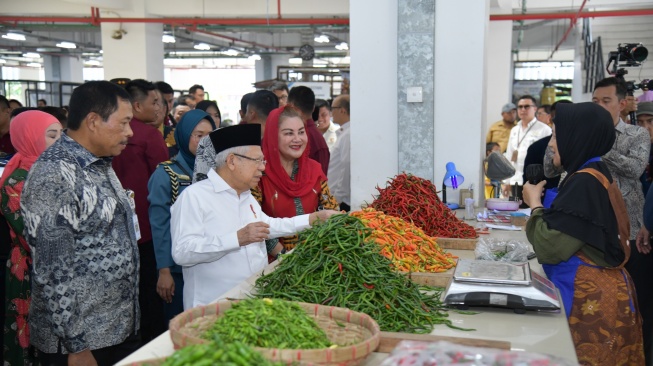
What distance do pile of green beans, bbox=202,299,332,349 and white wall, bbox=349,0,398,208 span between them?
12.2 ft

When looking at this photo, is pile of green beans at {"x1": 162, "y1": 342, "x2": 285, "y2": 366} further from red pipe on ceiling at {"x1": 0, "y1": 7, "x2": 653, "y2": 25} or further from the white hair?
red pipe on ceiling at {"x1": 0, "y1": 7, "x2": 653, "y2": 25}

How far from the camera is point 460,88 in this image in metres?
5.48

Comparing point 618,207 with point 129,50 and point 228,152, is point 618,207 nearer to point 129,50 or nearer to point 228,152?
point 228,152

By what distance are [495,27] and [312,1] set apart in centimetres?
378

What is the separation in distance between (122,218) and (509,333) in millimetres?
1683

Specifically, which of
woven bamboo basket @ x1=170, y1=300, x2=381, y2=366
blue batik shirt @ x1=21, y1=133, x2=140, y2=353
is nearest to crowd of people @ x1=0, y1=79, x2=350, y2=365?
blue batik shirt @ x1=21, y1=133, x2=140, y2=353

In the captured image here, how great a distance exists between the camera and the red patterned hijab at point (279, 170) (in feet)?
12.5

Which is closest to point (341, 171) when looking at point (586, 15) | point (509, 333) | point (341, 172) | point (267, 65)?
point (341, 172)

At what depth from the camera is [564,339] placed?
89.5 inches

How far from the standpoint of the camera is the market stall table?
212 cm

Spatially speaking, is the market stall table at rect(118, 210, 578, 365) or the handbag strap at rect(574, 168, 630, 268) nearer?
the market stall table at rect(118, 210, 578, 365)

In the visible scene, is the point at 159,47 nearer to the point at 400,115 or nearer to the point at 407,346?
the point at 400,115

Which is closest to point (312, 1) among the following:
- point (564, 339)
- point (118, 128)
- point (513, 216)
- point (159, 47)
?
point (159, 47)

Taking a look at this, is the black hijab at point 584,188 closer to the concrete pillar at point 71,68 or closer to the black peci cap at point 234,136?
the black peci cap at point 234,136
